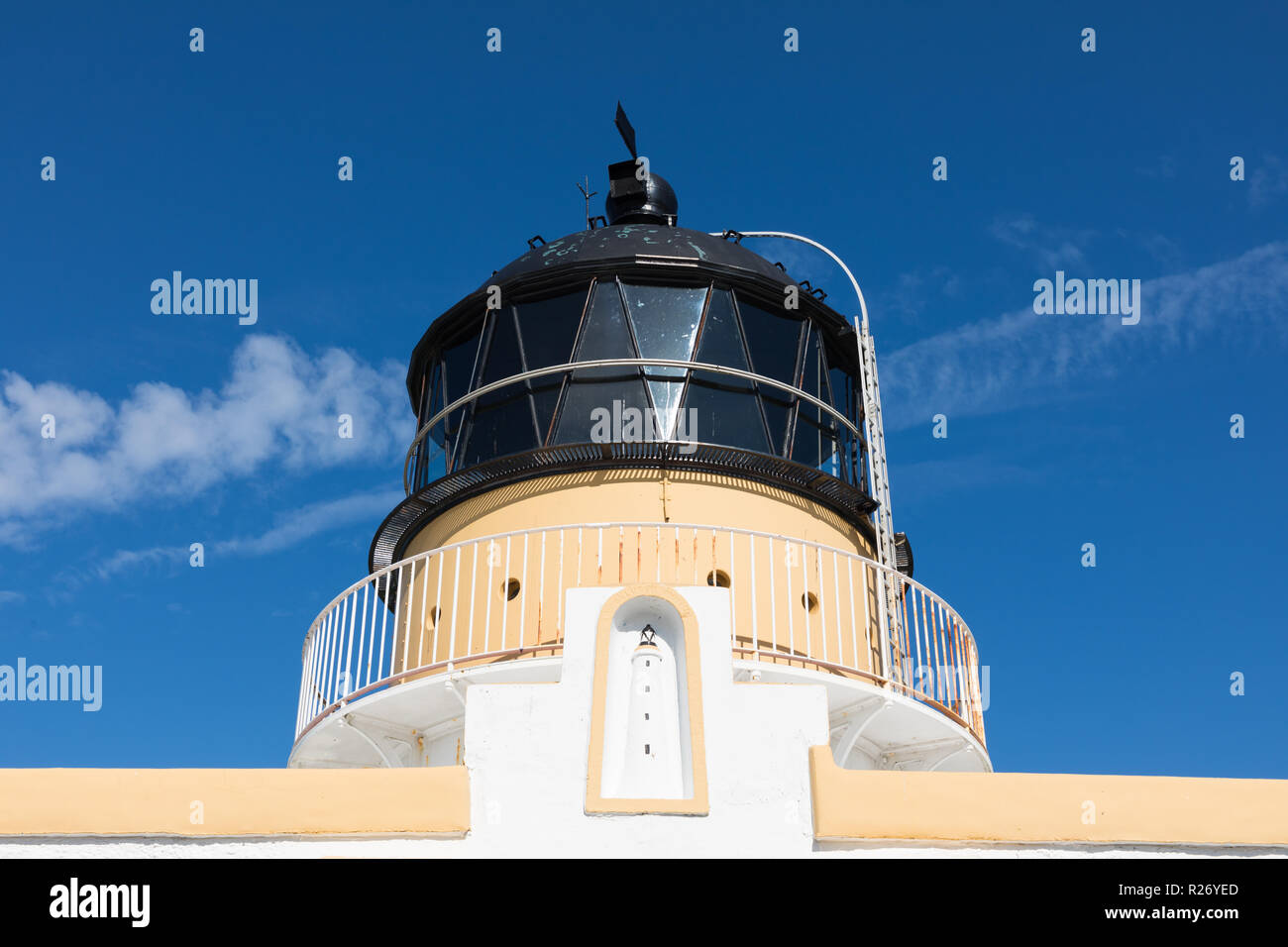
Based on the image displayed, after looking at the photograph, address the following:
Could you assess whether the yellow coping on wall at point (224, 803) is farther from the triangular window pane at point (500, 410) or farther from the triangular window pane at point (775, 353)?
the triangular window pane at point (775, 353)

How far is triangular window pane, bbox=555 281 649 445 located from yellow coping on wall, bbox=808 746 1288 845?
4.66m

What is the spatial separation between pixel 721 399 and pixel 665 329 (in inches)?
32.8

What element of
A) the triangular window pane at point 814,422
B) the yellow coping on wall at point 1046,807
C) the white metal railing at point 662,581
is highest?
the triangular window pane at point 814,422

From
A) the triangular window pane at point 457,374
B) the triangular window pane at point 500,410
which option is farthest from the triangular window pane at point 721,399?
the triangular window pane at point 457,374

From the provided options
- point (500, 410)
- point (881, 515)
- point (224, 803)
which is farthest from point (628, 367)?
point (224, 803)

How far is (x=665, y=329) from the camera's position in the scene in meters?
12.2

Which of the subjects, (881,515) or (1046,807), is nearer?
(1046,807)

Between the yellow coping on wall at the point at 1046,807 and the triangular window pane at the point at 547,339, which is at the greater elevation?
the triangular window pane at the point at 547,339

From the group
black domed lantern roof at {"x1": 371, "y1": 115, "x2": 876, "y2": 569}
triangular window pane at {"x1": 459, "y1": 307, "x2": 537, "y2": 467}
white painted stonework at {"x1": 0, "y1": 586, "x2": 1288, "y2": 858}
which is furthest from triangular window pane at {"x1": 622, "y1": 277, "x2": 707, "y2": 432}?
white painted stonework at {"x1": 0, "y1": 586, "x2": 1288, "y2": 858}

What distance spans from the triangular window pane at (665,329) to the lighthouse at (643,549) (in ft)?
0.07

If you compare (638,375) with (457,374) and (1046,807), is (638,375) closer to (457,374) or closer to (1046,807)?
(457,374)

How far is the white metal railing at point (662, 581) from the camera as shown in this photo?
1042 cm
